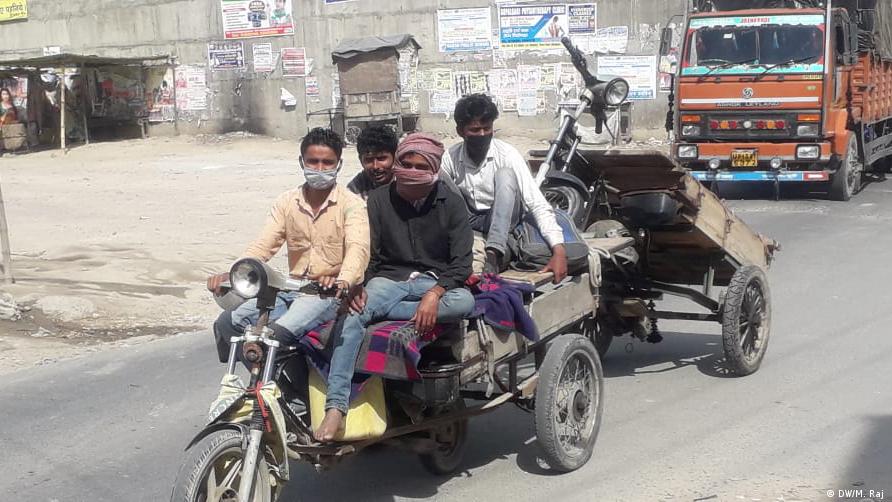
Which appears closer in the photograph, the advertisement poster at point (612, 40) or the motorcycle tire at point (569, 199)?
the motorcycle tire at point (569, 199)

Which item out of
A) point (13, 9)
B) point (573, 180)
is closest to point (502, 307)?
point (573, 180)

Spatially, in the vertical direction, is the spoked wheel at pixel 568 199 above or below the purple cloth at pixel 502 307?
above

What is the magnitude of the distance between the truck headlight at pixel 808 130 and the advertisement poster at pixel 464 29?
543 inches

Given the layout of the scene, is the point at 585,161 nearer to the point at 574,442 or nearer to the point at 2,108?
the point at 574,442

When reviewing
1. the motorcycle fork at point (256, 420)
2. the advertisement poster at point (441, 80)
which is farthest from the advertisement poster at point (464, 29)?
the motorcycle fork at point (256, 420)

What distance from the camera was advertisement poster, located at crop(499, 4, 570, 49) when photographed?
89.1 feet

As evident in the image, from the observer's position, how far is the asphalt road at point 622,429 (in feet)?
16.2

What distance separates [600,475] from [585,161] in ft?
7.75

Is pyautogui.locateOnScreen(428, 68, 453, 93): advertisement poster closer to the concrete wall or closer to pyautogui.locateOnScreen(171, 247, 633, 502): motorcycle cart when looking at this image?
the concrete wall

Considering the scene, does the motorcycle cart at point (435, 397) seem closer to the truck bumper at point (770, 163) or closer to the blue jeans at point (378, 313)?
the blue jeans at point (378, 313)

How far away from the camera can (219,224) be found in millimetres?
14742

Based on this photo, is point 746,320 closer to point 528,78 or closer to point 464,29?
point 528,78

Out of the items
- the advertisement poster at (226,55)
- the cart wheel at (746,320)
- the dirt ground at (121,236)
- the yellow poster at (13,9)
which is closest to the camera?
the cart wheel at (746,320)

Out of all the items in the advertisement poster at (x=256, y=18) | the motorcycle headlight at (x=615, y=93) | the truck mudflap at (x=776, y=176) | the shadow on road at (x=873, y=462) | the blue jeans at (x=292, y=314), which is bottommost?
the shadow on road at (x=873, y=462)
